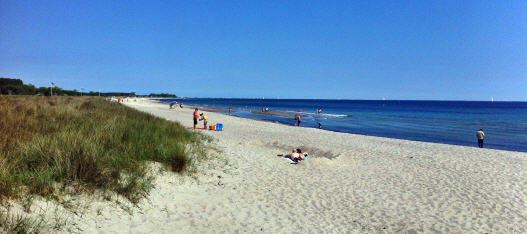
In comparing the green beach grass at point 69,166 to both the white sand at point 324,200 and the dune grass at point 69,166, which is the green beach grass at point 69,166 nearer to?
the dune grass at point 69,166

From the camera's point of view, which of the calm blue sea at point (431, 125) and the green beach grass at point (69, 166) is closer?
the green beach grass at point (69, 166)

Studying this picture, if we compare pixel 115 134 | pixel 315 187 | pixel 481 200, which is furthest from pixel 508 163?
pixel 115 134

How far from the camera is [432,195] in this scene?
762 centimetres

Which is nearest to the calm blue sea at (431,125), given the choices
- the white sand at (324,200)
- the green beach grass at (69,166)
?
the white sand at (324,200)

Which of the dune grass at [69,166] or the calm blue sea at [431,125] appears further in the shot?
the calm blue sea at [431,125]

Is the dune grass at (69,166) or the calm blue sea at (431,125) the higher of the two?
the dune grass at (69,166)

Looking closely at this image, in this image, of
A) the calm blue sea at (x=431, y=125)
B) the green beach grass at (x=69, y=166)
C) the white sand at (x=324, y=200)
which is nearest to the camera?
the green beach grass at (x=69, y=166)

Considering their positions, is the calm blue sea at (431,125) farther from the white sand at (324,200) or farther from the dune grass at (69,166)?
Answer: the dune grass at (69,166)

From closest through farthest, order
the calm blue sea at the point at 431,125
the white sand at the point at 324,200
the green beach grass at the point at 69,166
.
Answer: the green beach grass at the point at 69,166 → the white sand at the point at 324,200 → the calm blue sea at the point at 431,125

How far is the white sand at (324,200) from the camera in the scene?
5.09m

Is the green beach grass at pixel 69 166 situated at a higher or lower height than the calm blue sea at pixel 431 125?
higher

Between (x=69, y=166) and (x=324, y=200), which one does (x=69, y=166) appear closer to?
(x=69, y=166)

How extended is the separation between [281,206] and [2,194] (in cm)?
460

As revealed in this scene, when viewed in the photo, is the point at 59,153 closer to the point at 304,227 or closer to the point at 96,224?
the point at 96,224
